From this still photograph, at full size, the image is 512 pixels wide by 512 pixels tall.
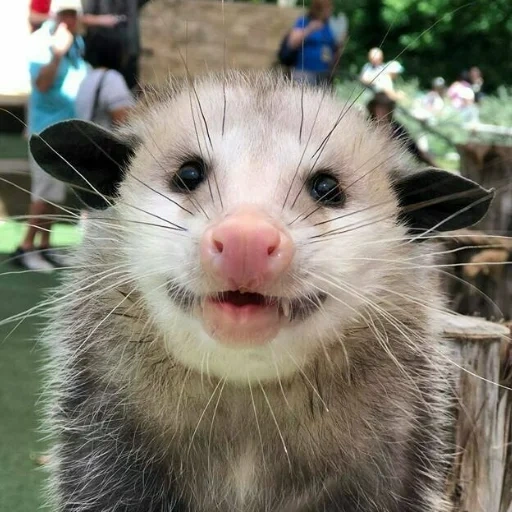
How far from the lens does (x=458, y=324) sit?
1.77 meters

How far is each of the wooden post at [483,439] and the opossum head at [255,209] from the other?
52cm

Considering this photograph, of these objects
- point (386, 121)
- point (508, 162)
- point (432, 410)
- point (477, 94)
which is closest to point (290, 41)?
point (508, 162)

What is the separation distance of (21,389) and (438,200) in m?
1.70

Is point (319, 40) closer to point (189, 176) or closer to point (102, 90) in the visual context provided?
point (102, 90)

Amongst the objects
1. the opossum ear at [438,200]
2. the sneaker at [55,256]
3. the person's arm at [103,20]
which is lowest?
the sneaker at [55,256]

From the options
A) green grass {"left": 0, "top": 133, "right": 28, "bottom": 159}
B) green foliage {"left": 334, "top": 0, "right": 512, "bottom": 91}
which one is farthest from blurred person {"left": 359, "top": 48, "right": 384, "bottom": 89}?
green foliage {"left": 334, "top": 0, "right": 512, "bottom": 91}

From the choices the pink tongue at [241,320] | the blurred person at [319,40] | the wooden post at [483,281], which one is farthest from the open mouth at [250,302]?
the blurred person at [319,40]

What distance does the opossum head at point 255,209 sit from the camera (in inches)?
41.4

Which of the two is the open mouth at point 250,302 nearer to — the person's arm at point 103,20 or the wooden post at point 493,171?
the person's arm at point 103,20

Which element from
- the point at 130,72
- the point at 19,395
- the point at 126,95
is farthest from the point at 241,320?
the point at 130,72

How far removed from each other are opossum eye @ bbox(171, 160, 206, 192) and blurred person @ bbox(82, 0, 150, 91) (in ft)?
6.22

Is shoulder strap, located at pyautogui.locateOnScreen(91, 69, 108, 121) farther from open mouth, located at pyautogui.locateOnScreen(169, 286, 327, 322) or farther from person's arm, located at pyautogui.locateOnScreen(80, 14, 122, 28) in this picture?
open mouth, located at pyautogui.locateOnScreen(169, 286, 327, 322)

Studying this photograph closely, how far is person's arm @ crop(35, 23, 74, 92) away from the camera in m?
3.12

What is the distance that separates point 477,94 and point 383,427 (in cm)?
1330
